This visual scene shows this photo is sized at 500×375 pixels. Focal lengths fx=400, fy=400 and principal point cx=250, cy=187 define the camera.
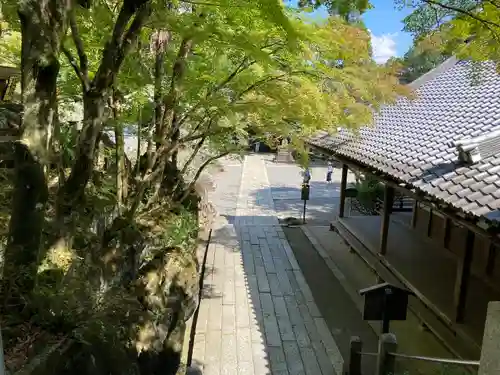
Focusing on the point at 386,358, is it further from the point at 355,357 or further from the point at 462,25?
the point at 462,25

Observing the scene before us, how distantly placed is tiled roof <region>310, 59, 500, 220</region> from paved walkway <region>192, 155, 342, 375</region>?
9.64 feet

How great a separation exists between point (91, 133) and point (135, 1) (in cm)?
115

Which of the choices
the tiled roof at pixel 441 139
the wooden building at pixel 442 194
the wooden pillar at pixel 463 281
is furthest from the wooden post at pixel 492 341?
the wooden pillar at pixel 463 281

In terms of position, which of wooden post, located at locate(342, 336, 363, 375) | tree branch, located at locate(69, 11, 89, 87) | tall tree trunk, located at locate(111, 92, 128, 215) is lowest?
wooden post, located at locate(342, 336, 363, 375)

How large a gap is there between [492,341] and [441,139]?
17.9ft

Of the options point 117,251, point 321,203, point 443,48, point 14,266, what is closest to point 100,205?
point 117,251

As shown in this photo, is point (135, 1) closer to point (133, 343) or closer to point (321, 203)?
point (133, 343)

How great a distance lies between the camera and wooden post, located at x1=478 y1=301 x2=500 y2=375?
6.80 feet

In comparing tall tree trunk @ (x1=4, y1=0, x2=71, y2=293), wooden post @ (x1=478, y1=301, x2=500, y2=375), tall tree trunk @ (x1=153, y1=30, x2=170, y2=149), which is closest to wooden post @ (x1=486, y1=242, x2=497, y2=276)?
wooden post @ (x1=478, y1=301, x2=500, y2=375)

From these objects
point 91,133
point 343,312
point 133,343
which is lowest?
point 343,312

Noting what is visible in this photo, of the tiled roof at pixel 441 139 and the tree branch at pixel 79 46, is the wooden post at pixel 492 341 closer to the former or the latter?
the tiled roof at pixel 441 139

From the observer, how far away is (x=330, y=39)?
5.35 m

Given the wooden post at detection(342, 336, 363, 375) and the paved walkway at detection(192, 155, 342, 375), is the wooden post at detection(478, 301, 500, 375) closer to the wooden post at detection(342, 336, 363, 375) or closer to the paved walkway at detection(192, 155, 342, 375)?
the wooden post at detection(342, 336, 363, 375)

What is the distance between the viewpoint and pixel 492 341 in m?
2.11
